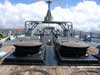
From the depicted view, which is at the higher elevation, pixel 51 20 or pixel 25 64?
pixel 51 20

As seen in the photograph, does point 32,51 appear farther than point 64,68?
Yes

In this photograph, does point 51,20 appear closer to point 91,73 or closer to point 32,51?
point 32,51

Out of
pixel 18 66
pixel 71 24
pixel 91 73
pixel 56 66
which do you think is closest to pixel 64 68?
pixel 56 66

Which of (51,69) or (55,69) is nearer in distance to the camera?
(51,69)

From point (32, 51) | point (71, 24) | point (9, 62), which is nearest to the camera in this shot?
point (9, 62)

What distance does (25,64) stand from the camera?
11.4 meters

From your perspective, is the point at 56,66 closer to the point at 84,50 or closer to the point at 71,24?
the point at 84,50

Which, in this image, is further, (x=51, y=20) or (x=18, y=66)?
(x=51, y=20)

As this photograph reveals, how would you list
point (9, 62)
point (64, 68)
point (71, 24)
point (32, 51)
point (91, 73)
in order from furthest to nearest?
point (71, 24) < point (32, 51) < point (9, 62) < point (64, 68) < point (91, 73)

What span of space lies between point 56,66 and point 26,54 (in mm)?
2018

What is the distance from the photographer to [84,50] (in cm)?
1232

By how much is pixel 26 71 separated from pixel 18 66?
44.9 inches

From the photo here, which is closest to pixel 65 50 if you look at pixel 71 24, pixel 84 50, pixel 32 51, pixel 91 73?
pixel 84 50

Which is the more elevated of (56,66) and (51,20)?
(51,20)
